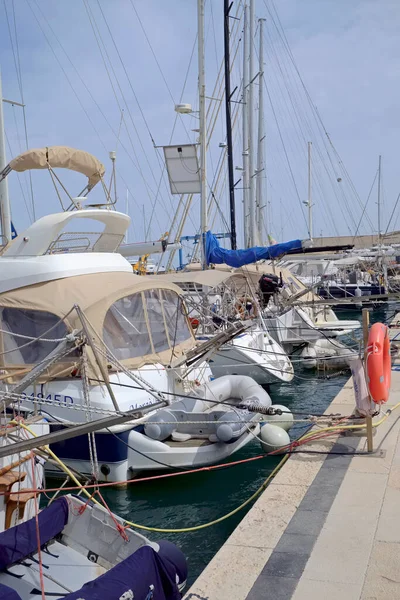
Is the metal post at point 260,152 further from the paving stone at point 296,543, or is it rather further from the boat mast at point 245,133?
the paving stone at point 296,543

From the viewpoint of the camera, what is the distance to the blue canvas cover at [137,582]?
4434 millimetres

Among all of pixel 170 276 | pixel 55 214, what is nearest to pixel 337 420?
pixel 55 214

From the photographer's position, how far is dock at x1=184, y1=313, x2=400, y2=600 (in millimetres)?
4758

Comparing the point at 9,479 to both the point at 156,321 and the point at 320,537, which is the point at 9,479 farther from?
the point at 156,321

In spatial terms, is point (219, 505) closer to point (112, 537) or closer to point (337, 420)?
point (337, 420)

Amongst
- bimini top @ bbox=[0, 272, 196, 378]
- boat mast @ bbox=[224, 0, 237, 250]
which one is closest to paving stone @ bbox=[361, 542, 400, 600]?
bimini top @ bbox=[0, 272, 196, 378]

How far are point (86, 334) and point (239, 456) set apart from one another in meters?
4.91

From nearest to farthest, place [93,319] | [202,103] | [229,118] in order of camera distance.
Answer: [93,319] < [202,103] < [229,118]

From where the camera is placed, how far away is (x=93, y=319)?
30.0 feet

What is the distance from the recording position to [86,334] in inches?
244

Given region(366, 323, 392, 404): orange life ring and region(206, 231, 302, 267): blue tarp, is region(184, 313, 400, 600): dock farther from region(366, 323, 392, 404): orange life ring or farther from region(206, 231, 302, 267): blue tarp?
region(206, 231, 302, 267): blue tarp

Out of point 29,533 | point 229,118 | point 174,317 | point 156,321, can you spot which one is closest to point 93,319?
point 156,321

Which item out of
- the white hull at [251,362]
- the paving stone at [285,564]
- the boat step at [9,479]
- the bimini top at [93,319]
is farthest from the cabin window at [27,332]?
the white hull at [251,362]

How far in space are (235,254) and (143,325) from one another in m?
10.4
